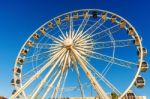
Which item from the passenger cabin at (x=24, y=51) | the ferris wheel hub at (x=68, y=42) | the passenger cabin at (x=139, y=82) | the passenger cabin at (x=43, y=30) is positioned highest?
the passenger cabin at (x=43, y=30)

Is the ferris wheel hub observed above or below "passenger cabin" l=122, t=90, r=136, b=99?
above

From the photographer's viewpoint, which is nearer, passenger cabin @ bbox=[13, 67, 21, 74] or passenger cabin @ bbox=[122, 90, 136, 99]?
passenger cabin @ bbox=[122, 90, 136, 99]

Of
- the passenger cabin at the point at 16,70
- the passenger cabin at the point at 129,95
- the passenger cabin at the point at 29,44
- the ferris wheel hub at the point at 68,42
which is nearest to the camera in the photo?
the passenger cabin at the point at 129,95

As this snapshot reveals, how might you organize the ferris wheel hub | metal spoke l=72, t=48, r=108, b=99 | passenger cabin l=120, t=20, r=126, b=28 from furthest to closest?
passenger cabin l=120, t=20, r=126, b=28 < the ferris wheel hub < metal spoke l=72, t=48, r=108, b=99

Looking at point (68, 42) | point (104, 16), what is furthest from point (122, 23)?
point (68, 42)

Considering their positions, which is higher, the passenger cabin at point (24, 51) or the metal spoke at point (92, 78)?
the passenger cabin at point (24, 51)

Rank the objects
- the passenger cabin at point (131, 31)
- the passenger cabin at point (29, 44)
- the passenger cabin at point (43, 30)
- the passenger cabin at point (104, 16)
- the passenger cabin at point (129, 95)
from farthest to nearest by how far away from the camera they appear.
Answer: the passenger cabin at point (29, 44), the passenger cabin at point (43, 30), the passenger cabin at point (104, 16), the passenger cabin at point (131, 31), the passenger cabin at point (129, 95)

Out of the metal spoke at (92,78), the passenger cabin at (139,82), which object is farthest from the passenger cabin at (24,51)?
the passenger cabin at (139,82)

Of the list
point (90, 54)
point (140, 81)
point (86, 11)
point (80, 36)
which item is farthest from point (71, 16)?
point (140, 81)

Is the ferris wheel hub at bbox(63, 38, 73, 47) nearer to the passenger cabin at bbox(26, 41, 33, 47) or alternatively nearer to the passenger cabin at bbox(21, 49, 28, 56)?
the passenger cabin at bbox(26, 41, 33, 47)

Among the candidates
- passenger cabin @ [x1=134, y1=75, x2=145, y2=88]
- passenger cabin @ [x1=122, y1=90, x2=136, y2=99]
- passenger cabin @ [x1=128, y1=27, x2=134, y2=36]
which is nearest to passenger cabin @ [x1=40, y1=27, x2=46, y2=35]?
passenger cabin @ [x1=128, y1=27, x2=134, y2=36]

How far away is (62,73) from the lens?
32.6m

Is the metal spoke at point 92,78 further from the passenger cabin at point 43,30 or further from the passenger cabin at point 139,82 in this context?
the passenger cabin at point 43,30

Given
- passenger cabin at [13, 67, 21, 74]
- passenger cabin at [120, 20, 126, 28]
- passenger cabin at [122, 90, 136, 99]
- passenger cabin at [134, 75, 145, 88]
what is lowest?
passenger cabin at [122, 90, 136, 99]
